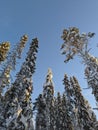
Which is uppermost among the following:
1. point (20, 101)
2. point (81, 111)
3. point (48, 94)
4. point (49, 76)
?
point (49, 76)

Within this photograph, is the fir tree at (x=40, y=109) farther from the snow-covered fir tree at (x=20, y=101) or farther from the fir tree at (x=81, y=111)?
the snow-covered fir tree at (x=20, y=101)

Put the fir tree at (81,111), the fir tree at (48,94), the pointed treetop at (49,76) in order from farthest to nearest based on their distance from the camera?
1. the pointed treetop at (49,76)
2. the fir tree at (48,94)
3. the fir tree at (81,111)

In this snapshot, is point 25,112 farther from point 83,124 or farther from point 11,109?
point 83,124

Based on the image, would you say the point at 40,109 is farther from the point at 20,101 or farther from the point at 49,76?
the point at 20,101

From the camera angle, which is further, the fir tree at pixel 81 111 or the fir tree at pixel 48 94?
the fir tree at pixel 48 94

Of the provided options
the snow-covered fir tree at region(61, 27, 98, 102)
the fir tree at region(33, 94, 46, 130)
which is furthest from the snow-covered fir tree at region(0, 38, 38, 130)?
the fir tree at region(33, 94, 46, 130)

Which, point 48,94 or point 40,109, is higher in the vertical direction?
point 48,94

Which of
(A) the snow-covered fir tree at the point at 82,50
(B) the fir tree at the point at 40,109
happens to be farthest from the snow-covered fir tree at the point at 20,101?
(B) the fir tree at the point at 40,109

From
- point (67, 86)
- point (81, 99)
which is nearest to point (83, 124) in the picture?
point (81, 99)

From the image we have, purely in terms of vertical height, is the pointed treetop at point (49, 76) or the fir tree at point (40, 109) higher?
the pointed treetop at point (49, 76)

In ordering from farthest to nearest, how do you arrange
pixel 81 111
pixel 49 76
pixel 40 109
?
pixel 49 76 < pixel 40 109 < pixel 81 111

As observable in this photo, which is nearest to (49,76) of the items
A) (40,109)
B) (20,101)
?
(40,109)

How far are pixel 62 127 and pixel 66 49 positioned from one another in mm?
21280

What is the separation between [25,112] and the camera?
26922mm
